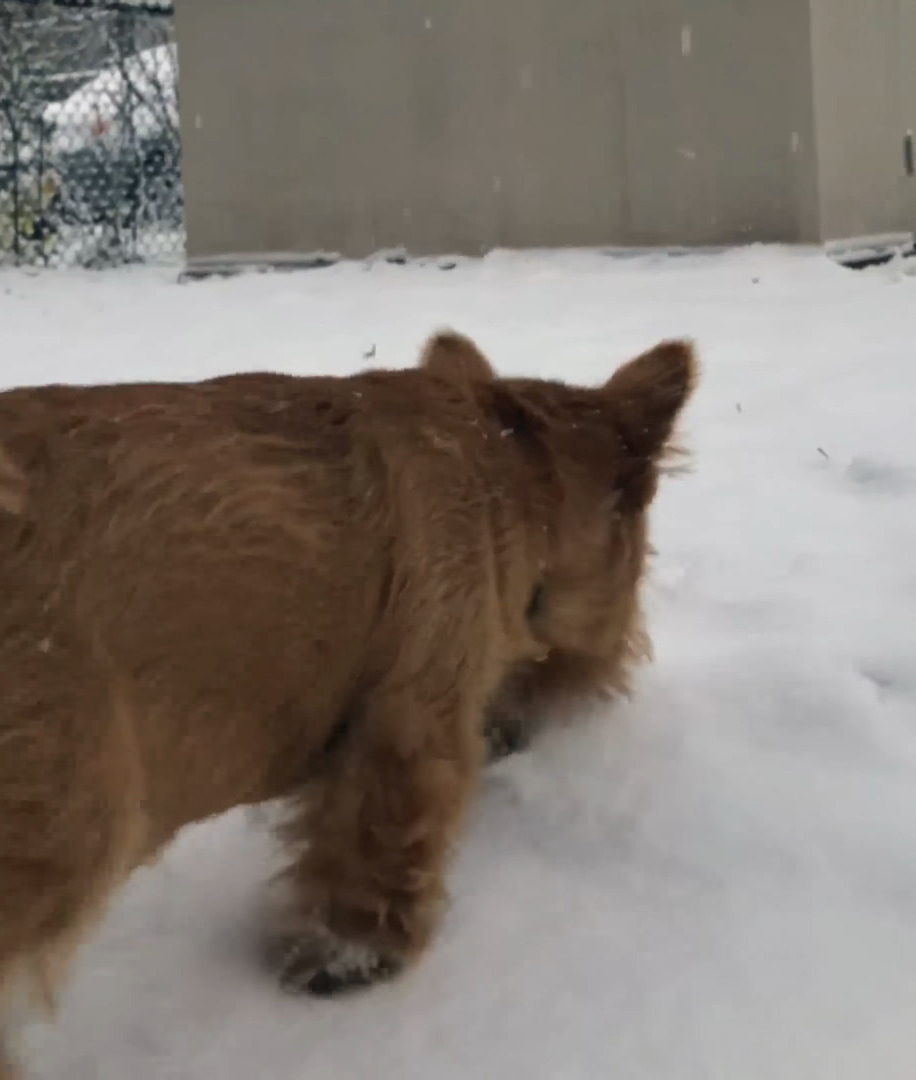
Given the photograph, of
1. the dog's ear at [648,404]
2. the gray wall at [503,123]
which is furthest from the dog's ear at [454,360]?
the gray wall at [503,123]

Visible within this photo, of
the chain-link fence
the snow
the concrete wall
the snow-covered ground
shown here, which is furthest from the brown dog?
the snow

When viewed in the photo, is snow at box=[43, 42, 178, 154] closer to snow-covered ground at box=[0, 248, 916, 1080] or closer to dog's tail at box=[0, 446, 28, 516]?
snow-covered ground at box=[0, 248, 916, 1080]

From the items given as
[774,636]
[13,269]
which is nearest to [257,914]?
[774,636]

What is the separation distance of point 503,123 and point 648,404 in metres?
6.87

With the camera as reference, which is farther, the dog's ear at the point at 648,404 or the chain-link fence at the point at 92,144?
the chain-link fence at the point at 92,144

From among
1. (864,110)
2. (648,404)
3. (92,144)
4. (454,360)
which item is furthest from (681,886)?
(92,144)

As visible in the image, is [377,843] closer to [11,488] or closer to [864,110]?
[11,488]

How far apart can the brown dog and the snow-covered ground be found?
13cm

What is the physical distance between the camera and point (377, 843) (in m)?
1.70

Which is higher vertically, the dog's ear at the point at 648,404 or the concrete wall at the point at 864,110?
the concrete wall at the point at 864,110

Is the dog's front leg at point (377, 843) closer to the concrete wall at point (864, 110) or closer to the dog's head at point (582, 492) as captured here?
the dog's head at point (582, 492)

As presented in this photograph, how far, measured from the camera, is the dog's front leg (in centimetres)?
166

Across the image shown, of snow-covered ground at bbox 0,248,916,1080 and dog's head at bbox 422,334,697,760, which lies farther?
dog's head at bbox 422,334,697,760

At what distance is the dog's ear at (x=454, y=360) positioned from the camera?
1965 millimetres
